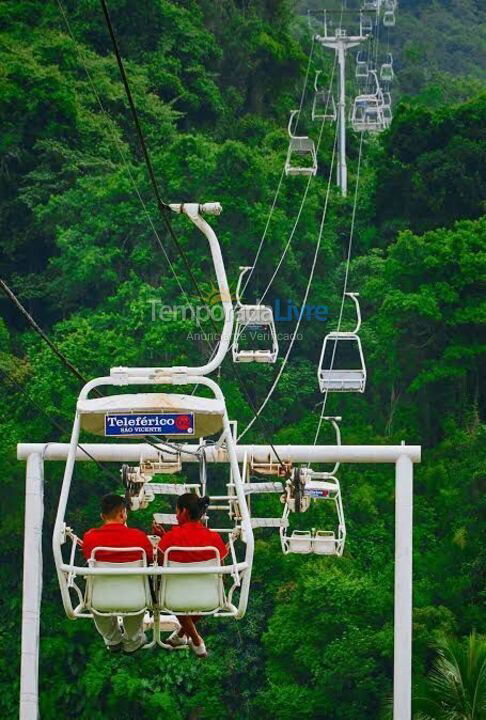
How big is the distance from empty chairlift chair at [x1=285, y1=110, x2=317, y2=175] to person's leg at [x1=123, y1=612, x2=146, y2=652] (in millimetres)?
23662

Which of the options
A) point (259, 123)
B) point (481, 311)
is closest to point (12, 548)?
point (481, 311)

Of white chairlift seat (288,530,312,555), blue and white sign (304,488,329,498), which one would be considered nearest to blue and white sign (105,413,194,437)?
blue and white sign (304,488,329,498)

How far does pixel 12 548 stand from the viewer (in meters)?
40.6

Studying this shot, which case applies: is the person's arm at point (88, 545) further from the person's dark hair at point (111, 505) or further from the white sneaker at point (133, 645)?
the white sneaker at point (133, 645)

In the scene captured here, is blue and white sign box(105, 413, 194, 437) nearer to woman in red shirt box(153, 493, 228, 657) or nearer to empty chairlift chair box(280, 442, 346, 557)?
woman in red shirt box(153, 493, 228, 657)

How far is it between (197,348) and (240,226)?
3.51 metres

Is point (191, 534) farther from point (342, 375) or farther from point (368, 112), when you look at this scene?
point (368, 112)

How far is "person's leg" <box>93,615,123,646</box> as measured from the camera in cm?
1535

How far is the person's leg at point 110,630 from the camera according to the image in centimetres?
1535

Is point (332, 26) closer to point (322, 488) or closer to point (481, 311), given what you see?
point (481, 311)

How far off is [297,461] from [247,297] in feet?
77.1

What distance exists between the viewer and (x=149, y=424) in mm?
14742

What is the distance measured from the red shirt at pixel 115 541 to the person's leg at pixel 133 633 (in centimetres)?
74

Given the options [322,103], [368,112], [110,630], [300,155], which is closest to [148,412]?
[110,630]
